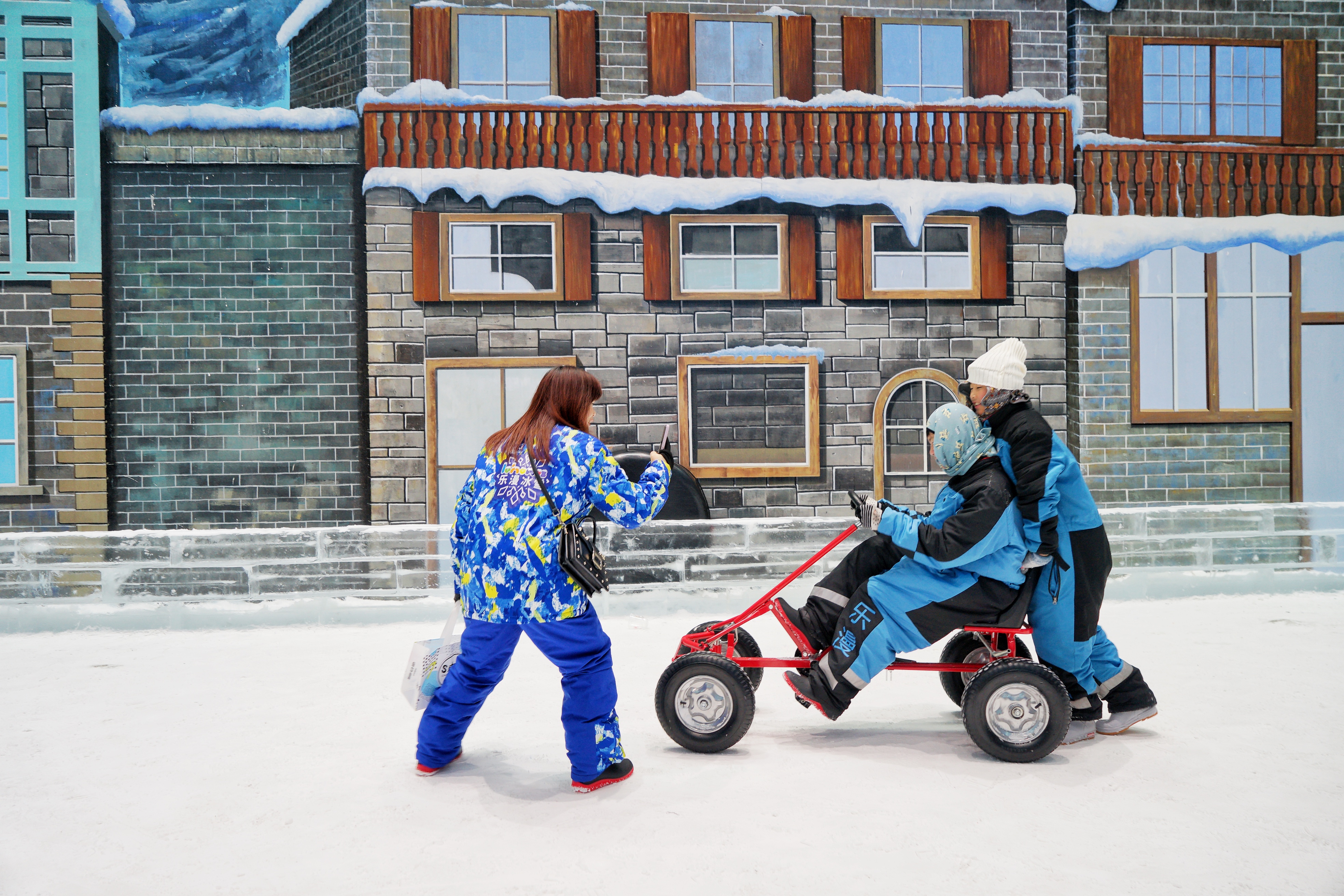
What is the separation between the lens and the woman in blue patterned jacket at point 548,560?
2836 millimetres

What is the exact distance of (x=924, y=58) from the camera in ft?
24.1

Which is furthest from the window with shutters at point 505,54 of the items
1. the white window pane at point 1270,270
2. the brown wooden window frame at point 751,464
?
the white window pane at point 1270,270

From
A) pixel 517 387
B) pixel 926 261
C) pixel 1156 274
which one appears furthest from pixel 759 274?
pixel 1156 274

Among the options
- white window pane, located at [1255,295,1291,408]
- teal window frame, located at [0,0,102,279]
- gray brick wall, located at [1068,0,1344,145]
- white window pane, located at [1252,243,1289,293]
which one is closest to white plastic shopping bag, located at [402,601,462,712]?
teal window frame, located at [0,0,102,279]

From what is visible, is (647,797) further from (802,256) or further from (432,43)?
(432,43)

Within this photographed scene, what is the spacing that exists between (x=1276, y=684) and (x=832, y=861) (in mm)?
2719

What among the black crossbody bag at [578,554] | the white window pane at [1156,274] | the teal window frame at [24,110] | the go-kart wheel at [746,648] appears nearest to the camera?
the black crossbody bag at [578,554]

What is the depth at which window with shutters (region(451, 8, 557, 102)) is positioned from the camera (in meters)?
Result: 7.00

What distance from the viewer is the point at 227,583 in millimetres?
5617

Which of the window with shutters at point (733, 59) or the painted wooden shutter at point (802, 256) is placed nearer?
the window with shutters at point (733, 59)

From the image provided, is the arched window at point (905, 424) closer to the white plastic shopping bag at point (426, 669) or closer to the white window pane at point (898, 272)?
the white window pane at point (898, 272)

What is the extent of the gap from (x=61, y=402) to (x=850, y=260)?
19.3 ft

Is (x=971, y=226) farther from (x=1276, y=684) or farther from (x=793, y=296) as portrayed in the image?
(x=1276, y=684)

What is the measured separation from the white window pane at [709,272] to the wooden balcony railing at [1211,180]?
9.24 feet
